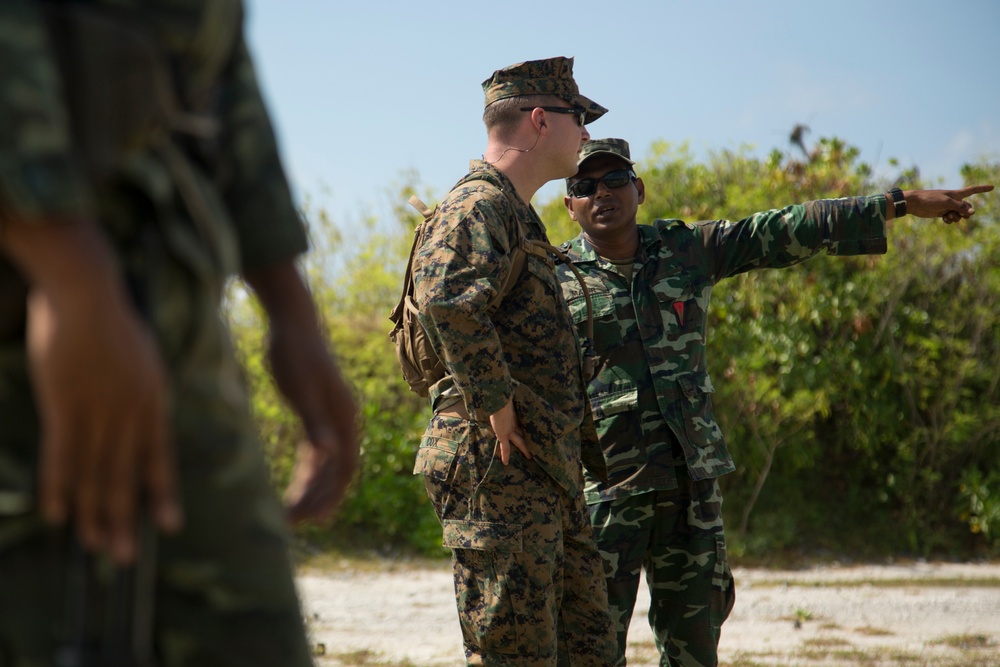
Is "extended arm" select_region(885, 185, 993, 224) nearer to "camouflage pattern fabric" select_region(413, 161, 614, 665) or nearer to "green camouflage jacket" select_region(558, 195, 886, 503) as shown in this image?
"green camouflage jacket" select_region(558, 195, 886, 503)

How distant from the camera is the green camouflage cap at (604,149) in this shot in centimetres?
446

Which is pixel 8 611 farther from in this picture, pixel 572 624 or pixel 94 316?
pixel 572 624

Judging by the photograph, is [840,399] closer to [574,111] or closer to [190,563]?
[574,111]

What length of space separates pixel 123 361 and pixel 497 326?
2455 mm

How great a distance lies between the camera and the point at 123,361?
41.7 inches

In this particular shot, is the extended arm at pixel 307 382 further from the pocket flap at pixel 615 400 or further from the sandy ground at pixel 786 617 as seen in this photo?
the sandy ground at pixel 786 617

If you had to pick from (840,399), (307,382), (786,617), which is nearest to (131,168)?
(307,382)

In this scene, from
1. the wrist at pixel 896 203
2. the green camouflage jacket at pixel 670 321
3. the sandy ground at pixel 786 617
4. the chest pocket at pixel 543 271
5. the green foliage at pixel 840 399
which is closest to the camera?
the chest pocket at pixel 543 271

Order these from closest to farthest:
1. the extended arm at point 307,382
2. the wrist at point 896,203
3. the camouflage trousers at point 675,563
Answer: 1. the extended arm at point 307,382
2. the camouflage trousers at point 675,563
3. the wrist at point 896,203

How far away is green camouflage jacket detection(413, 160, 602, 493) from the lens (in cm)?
326

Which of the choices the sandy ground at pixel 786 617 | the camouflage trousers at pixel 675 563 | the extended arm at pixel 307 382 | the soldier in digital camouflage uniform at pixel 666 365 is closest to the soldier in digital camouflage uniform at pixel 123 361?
the extended arm at pixel 307 382

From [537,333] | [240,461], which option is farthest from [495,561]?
[240,461]

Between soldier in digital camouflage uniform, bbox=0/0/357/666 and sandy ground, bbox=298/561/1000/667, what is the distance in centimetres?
415

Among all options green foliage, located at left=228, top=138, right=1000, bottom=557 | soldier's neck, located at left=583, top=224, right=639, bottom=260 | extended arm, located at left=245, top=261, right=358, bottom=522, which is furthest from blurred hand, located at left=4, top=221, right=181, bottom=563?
green foliage, located at left=228, top=138, right=1000, bottom=557
